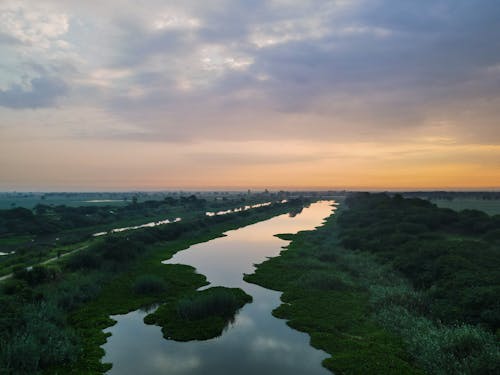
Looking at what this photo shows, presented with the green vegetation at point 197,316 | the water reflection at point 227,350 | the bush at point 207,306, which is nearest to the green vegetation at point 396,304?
the water reflection at point 227,350

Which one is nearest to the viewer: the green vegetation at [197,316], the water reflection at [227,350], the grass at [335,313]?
the grass at [335,313]

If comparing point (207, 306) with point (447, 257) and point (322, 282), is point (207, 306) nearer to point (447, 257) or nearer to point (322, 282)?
point (322, 282)

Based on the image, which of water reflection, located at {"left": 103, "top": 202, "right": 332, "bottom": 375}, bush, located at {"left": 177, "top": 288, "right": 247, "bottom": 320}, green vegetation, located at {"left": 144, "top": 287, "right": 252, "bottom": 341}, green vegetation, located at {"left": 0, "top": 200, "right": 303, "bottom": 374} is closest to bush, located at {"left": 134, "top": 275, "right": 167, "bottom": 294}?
green vegetation, located at {"left": 0, "top": 200, "right": 303, "bottom": 374}

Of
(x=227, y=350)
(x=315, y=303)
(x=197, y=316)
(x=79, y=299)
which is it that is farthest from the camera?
(x=79, y=299)

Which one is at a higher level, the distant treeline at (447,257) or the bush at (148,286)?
the distant treeline at (447,257)

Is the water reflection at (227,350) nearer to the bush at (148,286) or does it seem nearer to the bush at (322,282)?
the bush at (148,286)

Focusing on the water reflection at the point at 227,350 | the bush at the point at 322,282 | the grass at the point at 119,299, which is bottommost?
the water reflection at the point at 227,350

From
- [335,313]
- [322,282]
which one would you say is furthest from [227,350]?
[322,282]

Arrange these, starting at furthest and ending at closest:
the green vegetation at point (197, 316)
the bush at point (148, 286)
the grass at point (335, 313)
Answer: the bush at point (148, 286)
the green vegetation at point (197, 316)
the grass at point (335, 313)
